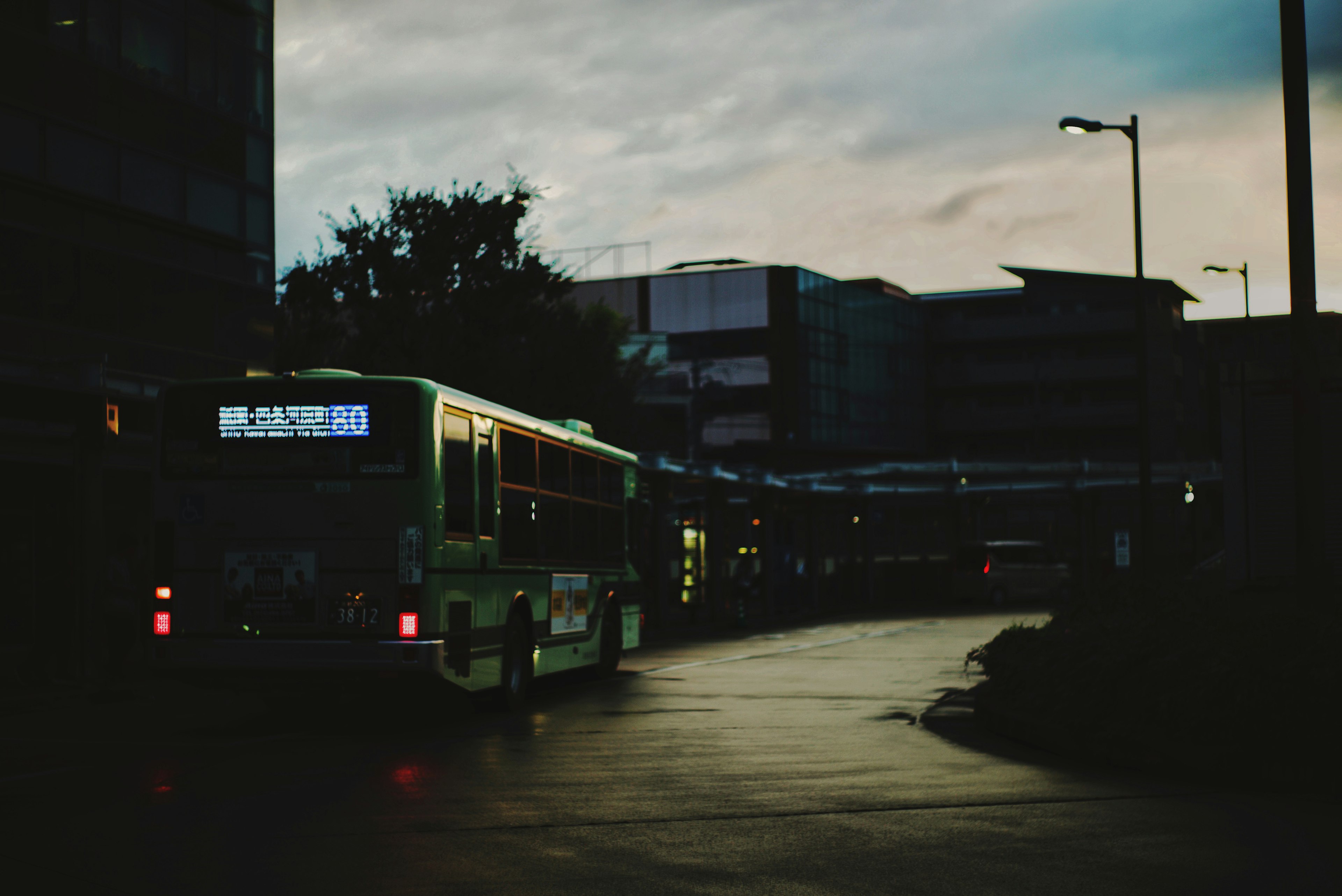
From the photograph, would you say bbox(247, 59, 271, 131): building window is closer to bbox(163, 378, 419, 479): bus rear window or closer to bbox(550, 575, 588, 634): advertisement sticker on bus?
Answer: bbox(550, 575, 588, 634): advertisement sticker on bus

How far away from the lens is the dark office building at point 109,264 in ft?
59.9

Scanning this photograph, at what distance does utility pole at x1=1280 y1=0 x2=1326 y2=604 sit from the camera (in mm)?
11352

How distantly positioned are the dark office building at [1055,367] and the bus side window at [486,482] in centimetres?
7653

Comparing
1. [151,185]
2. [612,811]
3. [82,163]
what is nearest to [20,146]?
[82,163]

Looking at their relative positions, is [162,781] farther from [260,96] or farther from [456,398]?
[260,96]

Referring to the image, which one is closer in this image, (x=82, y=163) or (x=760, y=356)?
(x=82, y=163)

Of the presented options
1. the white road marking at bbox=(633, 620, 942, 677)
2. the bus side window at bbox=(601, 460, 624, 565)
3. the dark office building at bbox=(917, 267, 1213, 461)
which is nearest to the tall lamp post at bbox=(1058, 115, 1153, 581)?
the white road marking at bbox=(633, 620, 942, 677)

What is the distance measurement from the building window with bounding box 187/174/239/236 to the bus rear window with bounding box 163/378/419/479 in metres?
13.7

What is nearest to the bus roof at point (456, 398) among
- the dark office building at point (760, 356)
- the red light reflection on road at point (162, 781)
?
the red light reflection on road at point (162, 781)

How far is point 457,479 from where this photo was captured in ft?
44.6

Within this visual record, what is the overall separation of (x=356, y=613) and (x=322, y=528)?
79 cm

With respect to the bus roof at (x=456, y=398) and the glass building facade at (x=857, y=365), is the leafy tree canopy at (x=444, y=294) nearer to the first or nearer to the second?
the bus roof at (x=456, y=398)

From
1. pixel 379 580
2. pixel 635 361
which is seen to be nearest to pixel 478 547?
pixel 379 580

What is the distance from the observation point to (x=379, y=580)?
514 inches
